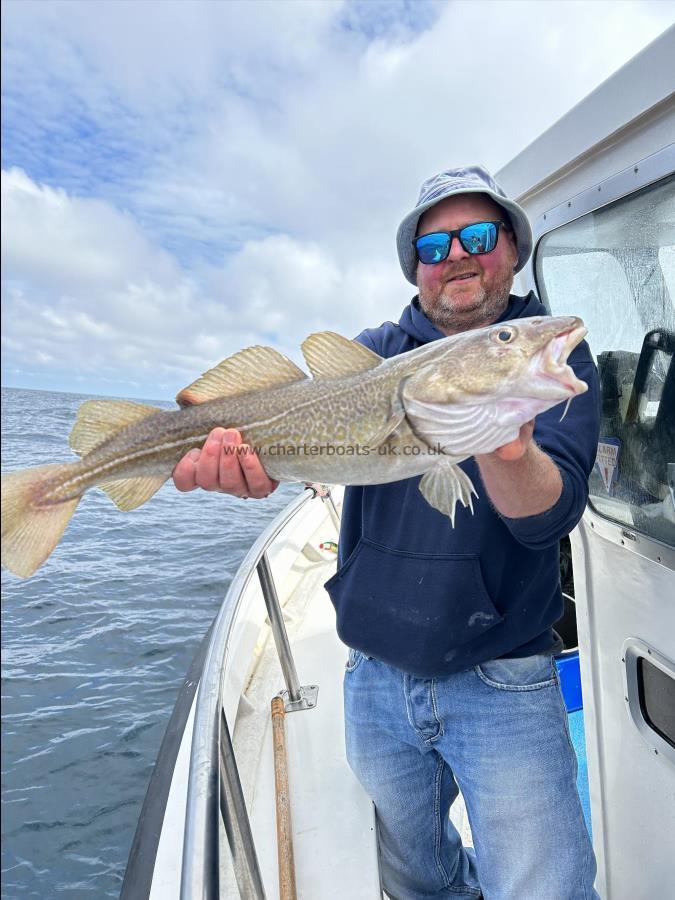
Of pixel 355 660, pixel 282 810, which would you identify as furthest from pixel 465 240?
pixel 282 810

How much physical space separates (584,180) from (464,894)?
3781 mm

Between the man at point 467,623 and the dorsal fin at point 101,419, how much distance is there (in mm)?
357

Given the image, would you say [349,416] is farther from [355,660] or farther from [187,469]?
[355,660]

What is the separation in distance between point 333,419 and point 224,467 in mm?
515

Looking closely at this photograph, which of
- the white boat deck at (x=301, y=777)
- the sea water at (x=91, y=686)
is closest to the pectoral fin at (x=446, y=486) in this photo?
the white boat deck at (x=301, y=777)

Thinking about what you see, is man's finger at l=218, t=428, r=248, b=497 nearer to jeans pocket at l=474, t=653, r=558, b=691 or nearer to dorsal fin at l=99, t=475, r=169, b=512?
dorsal fin at l=99, t=475, r=169, b=512

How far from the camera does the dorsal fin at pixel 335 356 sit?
248cm

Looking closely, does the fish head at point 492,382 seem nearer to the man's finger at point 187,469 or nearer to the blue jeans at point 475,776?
the man's finger at point 187,469

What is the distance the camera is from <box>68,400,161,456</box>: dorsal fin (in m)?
2.58

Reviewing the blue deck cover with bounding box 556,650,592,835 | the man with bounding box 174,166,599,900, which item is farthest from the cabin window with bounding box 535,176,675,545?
the blue deck cover with bounding box 556,650,592,835

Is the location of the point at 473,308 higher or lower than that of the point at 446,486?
higher

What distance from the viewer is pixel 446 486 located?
2170 millimetres

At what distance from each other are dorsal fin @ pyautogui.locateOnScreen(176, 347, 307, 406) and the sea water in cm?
512

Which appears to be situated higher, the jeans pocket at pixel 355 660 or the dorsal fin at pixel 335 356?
the dorsal fin at pixel 335 356
